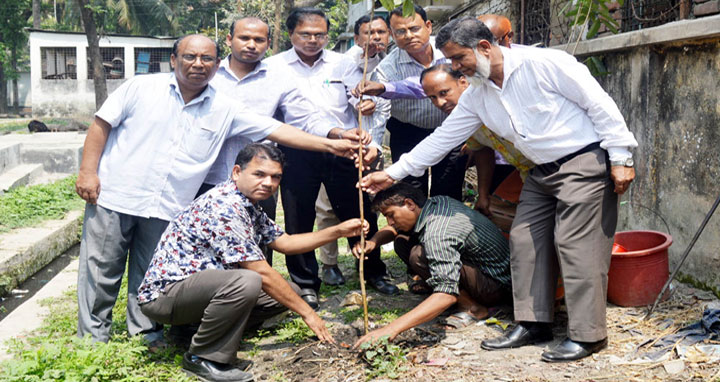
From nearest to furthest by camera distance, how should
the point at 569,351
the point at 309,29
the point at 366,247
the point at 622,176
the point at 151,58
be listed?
the point at 622,176
the point at 569,351
the point at 366,247
the point at 309,29
the point at 151,58

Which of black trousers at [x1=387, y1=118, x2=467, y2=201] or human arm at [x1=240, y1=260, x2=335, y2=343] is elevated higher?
Answer: black trousers at [x1=387, y1=118, x2=467, y2=201]

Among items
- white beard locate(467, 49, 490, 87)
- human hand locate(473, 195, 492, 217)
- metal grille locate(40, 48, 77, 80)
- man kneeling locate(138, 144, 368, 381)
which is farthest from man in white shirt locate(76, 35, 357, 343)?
metal grille locate(40, 48, 77, 80)

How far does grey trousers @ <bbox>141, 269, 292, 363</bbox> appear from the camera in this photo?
357 cm

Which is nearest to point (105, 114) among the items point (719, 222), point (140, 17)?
point (719, 222)

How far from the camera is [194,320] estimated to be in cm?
379

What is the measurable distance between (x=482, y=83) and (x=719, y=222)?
1.95m

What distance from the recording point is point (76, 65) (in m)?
30.0

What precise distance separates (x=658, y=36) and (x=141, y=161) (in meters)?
3.67

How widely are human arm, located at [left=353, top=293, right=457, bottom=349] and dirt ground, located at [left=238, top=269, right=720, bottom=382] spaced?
0.18m

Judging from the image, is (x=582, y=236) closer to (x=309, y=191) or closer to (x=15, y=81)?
(x=309, y=191)

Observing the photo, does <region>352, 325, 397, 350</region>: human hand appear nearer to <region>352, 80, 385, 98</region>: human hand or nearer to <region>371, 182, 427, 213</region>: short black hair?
<region>371, 182, 427, 213</region>: short black hair

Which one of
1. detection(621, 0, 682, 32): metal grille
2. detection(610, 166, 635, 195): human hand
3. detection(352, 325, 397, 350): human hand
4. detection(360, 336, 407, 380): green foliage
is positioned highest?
detection(621, 0, 682, 32): metal grille

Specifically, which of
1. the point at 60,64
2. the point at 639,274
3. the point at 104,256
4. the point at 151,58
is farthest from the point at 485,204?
the point at 60,64

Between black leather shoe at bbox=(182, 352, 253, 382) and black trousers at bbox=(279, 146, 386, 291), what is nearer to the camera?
black leather shoe at bbox=(182, 352, 253, 382)
